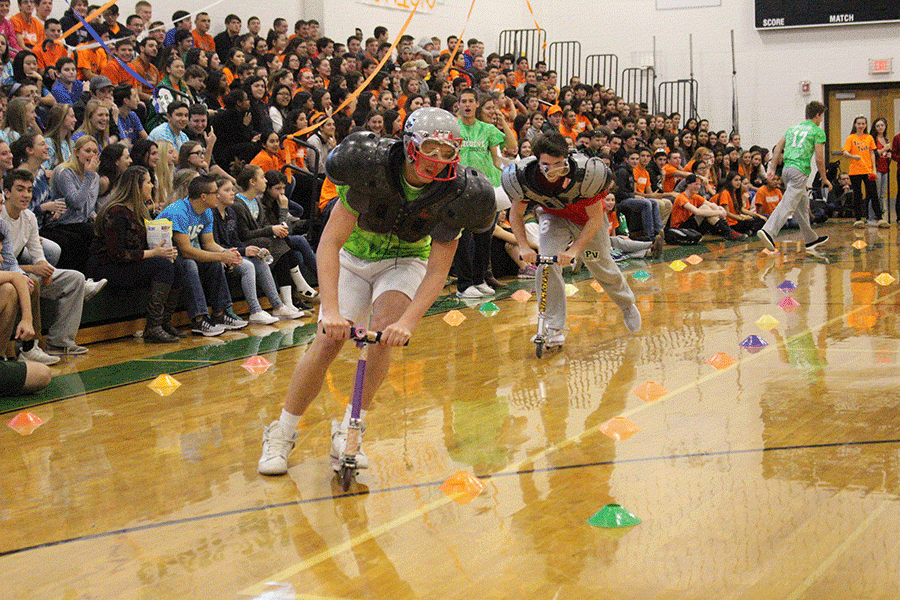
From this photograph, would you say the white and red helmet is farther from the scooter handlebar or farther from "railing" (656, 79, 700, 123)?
Answer: "railing" (656, 79, 700, 123)

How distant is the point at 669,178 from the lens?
15.9 meters

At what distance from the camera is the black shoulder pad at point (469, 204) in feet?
13.4

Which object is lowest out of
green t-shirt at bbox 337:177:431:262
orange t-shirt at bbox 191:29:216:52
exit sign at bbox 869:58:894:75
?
green t-shirt at bbox 337:177:431:262

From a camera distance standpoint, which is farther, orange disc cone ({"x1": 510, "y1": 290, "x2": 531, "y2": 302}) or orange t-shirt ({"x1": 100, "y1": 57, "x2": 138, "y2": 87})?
orange t-shirt ({"x1": 100, "y1": 57, "x2": 138, "y2": 87})

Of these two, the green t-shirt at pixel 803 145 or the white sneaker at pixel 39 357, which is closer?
the white sneaker at pixel 39 357

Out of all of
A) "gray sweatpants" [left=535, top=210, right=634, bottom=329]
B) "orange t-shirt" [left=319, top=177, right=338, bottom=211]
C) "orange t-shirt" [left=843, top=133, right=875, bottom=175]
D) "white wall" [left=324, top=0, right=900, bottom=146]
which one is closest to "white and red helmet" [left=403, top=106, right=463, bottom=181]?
"gray sweatpants" [left=535, top=210, right=634, bottom=329]

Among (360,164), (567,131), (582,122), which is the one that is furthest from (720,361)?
(582,122)

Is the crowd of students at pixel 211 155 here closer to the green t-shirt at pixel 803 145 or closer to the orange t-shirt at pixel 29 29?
the orange t-shirt at pixel 29 29

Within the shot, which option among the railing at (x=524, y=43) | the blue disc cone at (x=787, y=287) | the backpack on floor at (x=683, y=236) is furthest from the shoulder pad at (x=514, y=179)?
the railing at (x=524, y=43)

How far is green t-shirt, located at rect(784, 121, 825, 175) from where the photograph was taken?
476 inches

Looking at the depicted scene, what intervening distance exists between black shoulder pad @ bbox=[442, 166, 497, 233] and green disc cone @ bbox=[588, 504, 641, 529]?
4.43 ft

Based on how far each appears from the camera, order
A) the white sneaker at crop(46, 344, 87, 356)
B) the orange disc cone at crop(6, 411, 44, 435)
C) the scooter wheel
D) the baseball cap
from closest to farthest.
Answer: the scooter wheel
the orange disc cone at crop(6, 411, 44, 435)
the white sneaker at crop(46, 344, 87, 356)
the baseball cap

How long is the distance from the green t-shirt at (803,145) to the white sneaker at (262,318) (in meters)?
7.21

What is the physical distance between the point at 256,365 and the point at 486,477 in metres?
2.89
